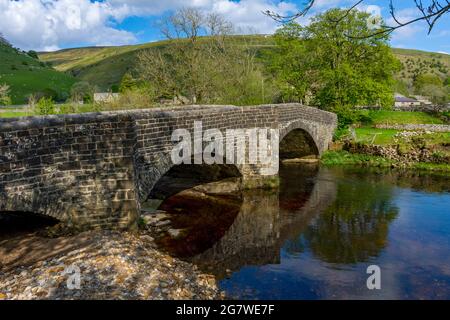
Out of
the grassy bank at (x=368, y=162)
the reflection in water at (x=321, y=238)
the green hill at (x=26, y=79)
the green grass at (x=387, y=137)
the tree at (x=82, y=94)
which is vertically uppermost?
the green hill at (x=26, y=79)

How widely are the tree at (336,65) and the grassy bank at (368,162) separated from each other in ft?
21.7

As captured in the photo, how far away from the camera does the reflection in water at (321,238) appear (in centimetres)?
981

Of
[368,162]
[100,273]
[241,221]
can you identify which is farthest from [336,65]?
[100,273]

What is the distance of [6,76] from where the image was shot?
249 ft

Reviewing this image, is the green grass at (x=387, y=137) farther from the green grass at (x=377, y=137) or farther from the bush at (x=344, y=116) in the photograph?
the bush at (x=344, y=116)

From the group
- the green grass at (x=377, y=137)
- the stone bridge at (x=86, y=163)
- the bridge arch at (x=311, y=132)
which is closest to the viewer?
the stone bridge at (x=86, y=163)

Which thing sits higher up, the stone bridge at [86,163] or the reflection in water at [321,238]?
the stone bridge at [86,163]

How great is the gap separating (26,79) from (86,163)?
251ft

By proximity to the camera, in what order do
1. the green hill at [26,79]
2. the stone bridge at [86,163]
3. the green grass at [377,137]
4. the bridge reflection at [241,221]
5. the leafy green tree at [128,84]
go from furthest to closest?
the green hill at [26,79] → the leafy green tree at [128,84] → the green grass at [377,137] → the bridge reflection at [241,221] → the stone bridge at [86,163]

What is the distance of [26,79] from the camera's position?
7725 cm

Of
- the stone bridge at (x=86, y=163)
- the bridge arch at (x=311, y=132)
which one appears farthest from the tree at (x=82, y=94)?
the stone bridge at (x=86, y=163)
